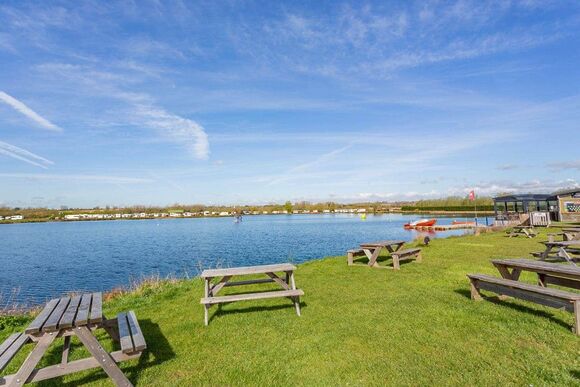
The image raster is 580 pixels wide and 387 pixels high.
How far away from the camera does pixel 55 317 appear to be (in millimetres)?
3854

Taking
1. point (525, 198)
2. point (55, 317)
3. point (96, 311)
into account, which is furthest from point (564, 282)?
point (525, 198)

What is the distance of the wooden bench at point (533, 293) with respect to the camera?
497 centimetres

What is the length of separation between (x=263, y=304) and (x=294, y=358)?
2.71 metres

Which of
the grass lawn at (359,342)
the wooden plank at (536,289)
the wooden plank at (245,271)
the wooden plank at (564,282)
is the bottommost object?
the grass lawn at (359,342)

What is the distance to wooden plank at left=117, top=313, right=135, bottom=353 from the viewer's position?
383 cm

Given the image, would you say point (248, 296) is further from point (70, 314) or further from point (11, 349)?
point (11, 349)

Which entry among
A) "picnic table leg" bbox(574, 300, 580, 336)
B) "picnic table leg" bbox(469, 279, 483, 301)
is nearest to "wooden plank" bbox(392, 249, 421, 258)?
"picnic table leg" bbox(469, 279, 483, 301)

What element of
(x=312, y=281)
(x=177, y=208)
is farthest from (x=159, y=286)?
(x=177, y=208)

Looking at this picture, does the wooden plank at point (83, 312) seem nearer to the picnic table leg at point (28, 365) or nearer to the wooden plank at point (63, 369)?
the picnic table leg at point (28, 365)

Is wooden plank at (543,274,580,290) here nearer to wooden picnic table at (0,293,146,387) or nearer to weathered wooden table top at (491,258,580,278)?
weathered wooden table top at (491,258,580,278)

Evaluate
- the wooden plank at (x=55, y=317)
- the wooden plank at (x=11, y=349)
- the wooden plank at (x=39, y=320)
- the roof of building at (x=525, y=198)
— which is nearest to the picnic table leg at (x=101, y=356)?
the wooden plank at (x=55, y=317)

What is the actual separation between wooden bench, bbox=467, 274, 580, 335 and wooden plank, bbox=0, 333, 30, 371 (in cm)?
695

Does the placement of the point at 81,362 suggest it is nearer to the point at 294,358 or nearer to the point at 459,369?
the point at 294,358

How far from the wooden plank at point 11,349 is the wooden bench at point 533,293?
6.95 m
